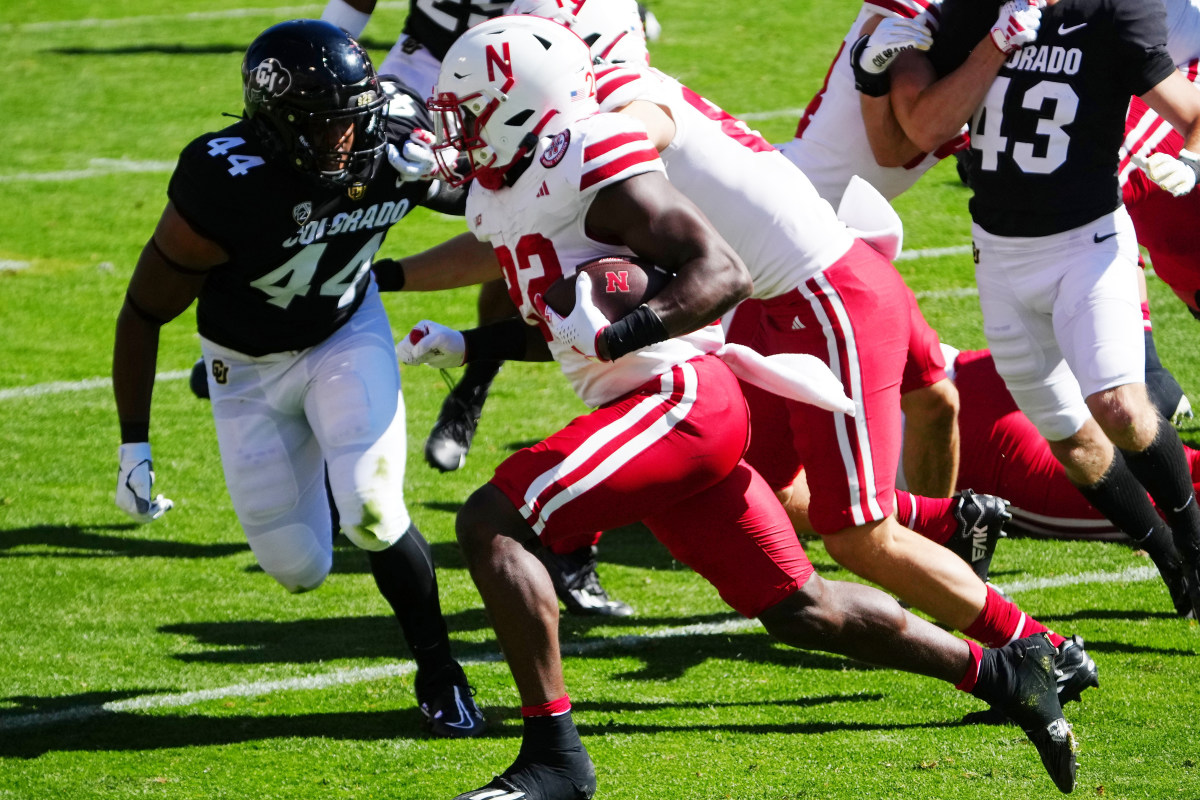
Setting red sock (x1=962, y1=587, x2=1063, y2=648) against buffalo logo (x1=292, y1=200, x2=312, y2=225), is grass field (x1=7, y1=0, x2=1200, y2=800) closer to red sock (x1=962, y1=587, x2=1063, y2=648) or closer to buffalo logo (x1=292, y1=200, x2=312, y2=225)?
red sock (x1=962, y1=587, x2=1063, y2=648)

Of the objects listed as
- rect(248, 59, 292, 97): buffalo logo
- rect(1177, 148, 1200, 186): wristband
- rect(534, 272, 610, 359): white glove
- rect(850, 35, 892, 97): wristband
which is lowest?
rect(248, 59, 292, 97): buffalo logo

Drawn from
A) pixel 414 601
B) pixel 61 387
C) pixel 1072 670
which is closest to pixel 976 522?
pixel 1072 670

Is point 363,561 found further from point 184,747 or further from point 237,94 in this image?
point 237,94

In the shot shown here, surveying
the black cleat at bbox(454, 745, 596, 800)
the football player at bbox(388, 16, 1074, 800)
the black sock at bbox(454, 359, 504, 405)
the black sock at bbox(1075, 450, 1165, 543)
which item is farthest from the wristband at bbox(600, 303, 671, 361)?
the black sock at bbox(454, 359, 504, 405)

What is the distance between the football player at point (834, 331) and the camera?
3.64m

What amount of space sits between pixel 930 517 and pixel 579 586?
3.85ft

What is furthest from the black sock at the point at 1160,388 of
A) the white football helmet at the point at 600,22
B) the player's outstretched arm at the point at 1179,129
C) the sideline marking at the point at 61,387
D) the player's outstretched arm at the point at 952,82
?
the sideline marking at the point at 61,387

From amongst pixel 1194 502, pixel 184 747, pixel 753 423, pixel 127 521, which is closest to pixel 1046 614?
pixel 1194 502

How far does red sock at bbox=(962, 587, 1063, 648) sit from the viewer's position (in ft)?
12.1

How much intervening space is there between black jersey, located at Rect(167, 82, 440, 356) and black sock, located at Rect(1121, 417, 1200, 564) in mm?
2089

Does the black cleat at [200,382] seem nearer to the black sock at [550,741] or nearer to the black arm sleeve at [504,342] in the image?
the black arm sleeve at [504,342]

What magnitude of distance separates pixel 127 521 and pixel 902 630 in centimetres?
328

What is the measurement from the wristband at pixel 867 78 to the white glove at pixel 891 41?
0.02 m

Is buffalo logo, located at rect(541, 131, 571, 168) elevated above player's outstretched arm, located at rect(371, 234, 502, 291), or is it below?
above
